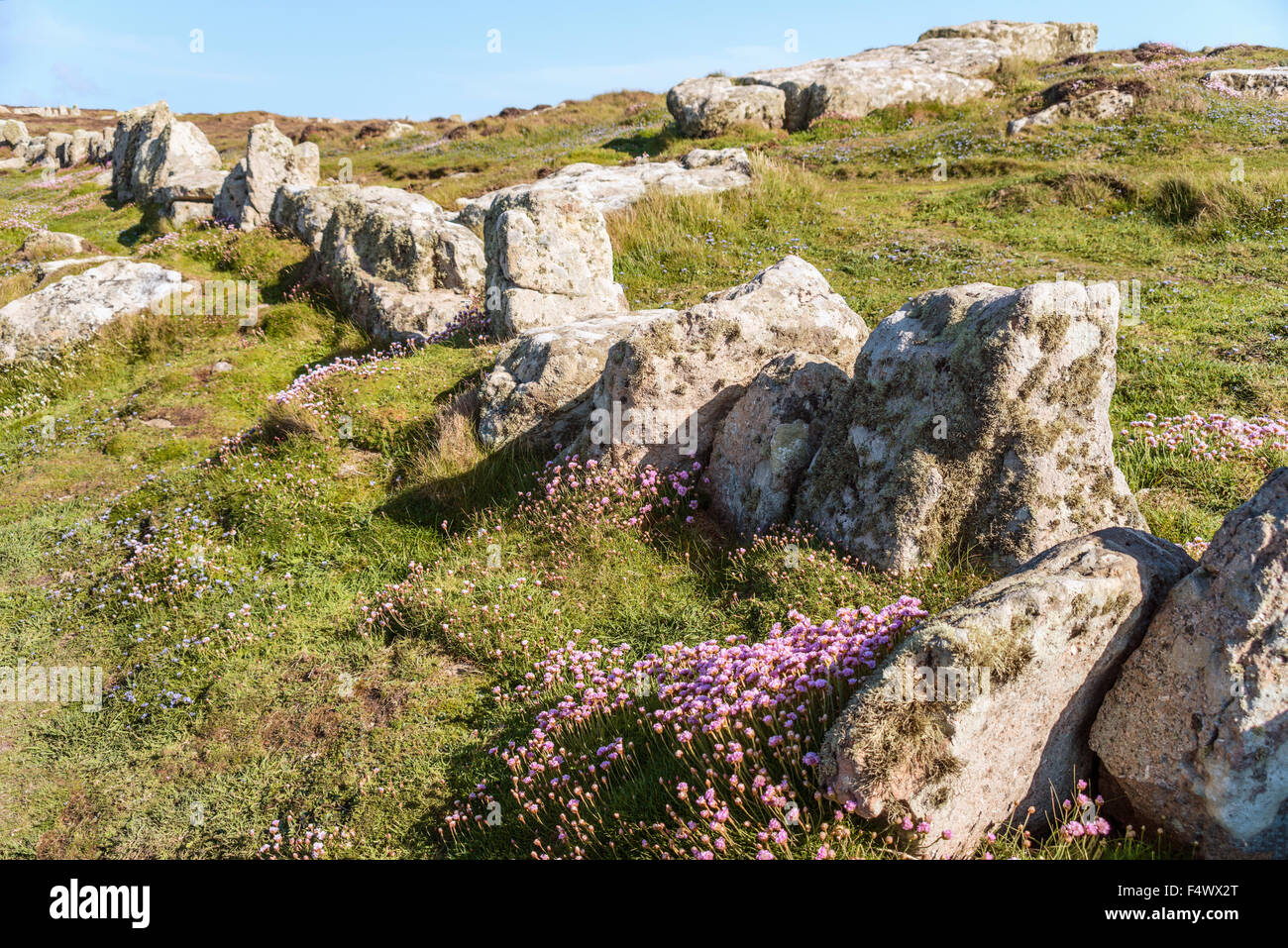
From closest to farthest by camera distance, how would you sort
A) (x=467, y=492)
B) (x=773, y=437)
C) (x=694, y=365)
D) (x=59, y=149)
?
(x=773, y=437)
(x=694, y=365)
(x=467, y=492)
(x=59, y=149)

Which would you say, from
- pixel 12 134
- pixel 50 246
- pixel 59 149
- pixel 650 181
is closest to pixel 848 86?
pixel 650 181

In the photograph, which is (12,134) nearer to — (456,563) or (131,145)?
(131,145)

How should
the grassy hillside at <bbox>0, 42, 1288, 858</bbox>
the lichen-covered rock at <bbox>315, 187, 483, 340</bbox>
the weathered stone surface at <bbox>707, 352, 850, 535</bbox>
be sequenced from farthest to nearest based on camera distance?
the lichen-covered rock at <bbox>315, 187, 483, 340</bbox> → the weathered stone surface at <bbox>707, 352, 850, 535</bbox> → the grassy hillside at <bbox>0, 42, 1288, 858</bbox>

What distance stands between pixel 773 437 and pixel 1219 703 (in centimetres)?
473

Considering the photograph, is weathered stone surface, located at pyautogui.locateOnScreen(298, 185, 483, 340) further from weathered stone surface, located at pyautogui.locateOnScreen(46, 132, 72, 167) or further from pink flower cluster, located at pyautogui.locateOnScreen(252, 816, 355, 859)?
weathered stone surface, located at pyautogui.locateOnScreen(46, 132, 72, 167)

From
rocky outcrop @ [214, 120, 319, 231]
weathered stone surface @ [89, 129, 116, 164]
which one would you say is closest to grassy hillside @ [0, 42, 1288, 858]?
rocky outcrop @ [214, 120, 319, 231]

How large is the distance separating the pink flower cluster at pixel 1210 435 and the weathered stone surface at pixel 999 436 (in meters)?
2.23

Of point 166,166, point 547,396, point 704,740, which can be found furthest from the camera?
point 166,166

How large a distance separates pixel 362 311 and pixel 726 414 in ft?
34.3

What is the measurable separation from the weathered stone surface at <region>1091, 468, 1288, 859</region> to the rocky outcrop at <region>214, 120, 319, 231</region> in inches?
935

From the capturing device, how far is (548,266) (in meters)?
13.8

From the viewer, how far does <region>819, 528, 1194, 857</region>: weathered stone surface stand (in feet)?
13.8
